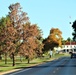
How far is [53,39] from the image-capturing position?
136125mm

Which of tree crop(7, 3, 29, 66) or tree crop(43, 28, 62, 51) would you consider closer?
tree crop(7, 3, 29, 66)

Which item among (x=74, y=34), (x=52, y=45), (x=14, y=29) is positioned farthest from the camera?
(x=52, y=45)

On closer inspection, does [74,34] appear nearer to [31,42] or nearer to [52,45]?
[31,42]

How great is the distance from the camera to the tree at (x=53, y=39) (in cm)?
13050

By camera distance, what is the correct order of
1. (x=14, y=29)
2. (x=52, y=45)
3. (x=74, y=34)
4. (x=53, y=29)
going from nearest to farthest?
(x=14, y=29)
(x=74, y=34)
(x=52, y=45)
(x=53, y=29)

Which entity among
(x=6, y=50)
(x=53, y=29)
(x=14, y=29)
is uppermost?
(x=53, y=29)

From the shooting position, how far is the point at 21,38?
2057 inches

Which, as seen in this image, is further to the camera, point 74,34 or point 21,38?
point 74,34

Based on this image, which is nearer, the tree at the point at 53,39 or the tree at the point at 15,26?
the tree at the point at 15,26

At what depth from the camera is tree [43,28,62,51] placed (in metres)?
130

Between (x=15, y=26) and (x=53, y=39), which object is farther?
(x=53, y=39)

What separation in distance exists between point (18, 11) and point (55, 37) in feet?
281

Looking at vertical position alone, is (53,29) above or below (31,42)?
above

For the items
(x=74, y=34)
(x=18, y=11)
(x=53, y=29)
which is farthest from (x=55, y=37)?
(x=18, y=11)
